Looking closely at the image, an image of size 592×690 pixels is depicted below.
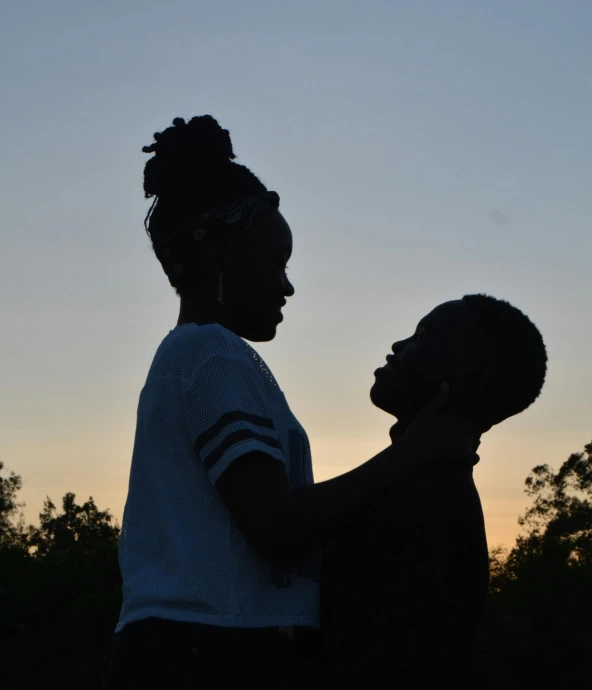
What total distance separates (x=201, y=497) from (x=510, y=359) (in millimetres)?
1119

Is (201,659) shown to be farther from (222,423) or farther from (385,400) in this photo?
(385,400)

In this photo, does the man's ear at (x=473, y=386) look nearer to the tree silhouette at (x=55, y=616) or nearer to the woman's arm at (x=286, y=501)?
the woman's arm at (x=286, y=501)

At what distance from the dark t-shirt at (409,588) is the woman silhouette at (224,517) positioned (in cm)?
8

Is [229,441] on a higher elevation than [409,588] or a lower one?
higher

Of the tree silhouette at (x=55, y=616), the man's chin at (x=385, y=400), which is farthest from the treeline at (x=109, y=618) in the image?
the man's chin at (x=385, y=400)

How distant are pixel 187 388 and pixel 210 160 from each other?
93 cm

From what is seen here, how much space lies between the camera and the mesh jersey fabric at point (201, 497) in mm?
2449

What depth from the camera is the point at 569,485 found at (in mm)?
41438

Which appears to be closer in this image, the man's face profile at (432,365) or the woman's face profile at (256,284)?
the woman's face profile at (256,284)

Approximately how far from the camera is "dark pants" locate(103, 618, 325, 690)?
2432mm

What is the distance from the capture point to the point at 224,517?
2.52 meters

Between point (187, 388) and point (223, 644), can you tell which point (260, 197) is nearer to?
point (187, 388)

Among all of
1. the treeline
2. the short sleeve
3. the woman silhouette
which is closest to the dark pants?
the woman silhouette

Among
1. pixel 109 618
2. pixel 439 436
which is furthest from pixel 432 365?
pixel 109 618
